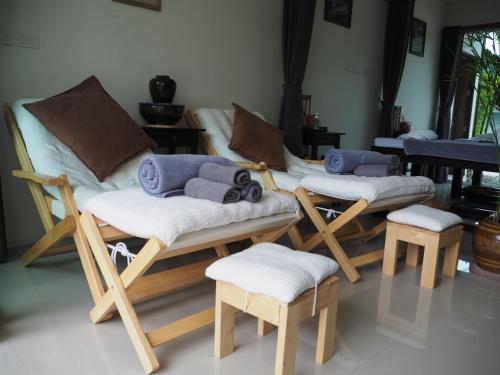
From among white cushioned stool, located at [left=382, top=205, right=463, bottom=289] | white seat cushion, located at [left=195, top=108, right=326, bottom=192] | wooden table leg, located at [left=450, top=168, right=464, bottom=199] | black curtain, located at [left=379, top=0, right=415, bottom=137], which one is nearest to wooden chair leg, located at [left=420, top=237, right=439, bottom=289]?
white cushioned stool, located at [left=382, top=205, right=463, bottom=289]

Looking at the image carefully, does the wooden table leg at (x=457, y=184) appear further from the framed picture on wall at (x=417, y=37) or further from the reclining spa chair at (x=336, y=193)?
the reclining spa chair at (x=336, y=193)

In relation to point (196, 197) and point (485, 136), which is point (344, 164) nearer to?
point (196, 197)

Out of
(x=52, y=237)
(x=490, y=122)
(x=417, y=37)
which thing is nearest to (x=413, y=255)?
(x=490, y=122)

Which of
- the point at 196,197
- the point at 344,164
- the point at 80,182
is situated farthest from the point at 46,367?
the point at 344,164

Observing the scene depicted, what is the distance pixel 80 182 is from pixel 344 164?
1.60 metres

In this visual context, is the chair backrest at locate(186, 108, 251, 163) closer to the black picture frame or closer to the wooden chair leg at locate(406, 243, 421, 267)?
the wooden chair leg at locate(406, 243, 421, 267)

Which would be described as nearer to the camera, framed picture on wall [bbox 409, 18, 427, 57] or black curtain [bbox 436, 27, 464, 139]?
framed picture on wall [bbox 409, 18, 427, 57]

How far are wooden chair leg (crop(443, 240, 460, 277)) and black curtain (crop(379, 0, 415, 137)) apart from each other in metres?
3.06

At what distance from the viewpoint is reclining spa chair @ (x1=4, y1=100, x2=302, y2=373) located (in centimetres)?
148

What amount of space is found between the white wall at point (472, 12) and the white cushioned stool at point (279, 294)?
615cm

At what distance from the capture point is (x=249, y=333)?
171 centimetres

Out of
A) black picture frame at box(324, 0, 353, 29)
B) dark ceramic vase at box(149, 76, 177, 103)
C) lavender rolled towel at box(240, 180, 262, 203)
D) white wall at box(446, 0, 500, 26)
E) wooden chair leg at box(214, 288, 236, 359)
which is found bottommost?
wooden chair leg at box(214, 288, 236, 359)

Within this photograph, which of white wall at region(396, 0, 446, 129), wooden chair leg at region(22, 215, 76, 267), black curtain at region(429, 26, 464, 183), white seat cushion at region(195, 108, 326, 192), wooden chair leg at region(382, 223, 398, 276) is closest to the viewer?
wooden chair leg at region(22, 215, 76, 267)

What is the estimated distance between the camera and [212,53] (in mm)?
3377
